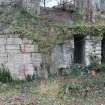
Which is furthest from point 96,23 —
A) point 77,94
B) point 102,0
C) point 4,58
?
point 77,94

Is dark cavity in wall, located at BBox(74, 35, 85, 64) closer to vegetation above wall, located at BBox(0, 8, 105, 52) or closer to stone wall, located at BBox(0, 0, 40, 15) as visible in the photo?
vegetation above wall, located at BBox(0, 8, 105, 52)

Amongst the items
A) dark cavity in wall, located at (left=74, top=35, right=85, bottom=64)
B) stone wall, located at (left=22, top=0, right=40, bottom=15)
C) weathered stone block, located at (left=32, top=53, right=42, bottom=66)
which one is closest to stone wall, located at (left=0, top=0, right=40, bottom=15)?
stone wall, located at (left=22, top=0, right=40, bottom=15)

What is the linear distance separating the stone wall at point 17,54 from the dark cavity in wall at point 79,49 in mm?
1956

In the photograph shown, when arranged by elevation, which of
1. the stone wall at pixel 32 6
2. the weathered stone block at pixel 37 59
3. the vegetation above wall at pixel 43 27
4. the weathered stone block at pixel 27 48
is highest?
the stone wall at pixel 32 6

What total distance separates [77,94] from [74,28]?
13.8ft

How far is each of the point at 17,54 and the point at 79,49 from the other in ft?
8.73

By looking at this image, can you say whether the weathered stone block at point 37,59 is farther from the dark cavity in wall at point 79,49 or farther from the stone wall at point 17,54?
the dark cavity in wall at point 79,49

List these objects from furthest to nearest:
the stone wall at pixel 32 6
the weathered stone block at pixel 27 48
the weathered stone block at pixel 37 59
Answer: the stone wall at pixel 32 6 → the weathered stone block at pixel 37 59 → the weathered stone block at pixel 27 48

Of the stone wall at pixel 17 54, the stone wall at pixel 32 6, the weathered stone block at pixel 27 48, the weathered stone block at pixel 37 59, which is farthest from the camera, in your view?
the stone wall at pixel 32 6

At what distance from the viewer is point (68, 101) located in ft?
34.8

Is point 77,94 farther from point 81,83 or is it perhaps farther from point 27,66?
point 27,66

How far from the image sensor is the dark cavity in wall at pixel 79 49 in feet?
50.2

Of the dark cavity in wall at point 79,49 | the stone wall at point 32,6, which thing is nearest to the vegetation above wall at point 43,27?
the stone wall at point 32,6

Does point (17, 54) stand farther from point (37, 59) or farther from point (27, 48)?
point (37, 59)
